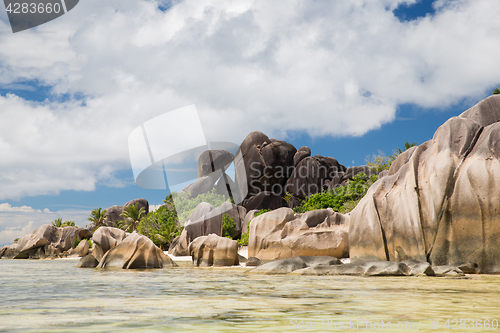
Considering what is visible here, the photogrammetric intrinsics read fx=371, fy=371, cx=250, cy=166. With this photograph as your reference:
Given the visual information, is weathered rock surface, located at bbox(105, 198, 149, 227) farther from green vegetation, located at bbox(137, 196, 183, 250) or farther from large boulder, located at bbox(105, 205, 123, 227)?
green vegetation, located at bbox(137, 196, 183, 250)

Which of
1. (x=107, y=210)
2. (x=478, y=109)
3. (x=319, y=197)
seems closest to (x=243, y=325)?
(x=478, y=109)

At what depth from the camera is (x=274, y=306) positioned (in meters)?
4.87

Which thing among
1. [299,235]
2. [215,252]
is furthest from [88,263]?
[299,235]

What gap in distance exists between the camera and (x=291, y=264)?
11.5 m

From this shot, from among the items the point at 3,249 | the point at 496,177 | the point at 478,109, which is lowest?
the point at 3,249

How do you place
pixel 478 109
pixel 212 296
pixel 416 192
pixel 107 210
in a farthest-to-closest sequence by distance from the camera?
pixel 107 210 < pixel 478 109 < pixel 416 192 < pixel 212 296

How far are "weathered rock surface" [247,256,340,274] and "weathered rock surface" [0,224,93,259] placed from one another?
36.6 meters

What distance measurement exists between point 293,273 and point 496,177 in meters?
6.23

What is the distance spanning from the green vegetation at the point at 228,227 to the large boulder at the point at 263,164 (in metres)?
11.9

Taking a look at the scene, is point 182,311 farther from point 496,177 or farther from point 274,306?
point 496,177

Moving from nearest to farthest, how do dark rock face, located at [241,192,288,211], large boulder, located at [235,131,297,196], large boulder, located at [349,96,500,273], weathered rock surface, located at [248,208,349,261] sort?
1. large boulder, located at [349,96,500,273]
2. weathered rock surface, located at [248,208,349,261]
3. dark rock face, located at [241,192,288,211]
4. large boulder, located at [235,131,297,196]

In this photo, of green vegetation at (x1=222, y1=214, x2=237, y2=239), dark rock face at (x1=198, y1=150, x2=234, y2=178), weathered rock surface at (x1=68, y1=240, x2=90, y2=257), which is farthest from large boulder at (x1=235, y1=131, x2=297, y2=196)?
weathered rock surface at (x1=68, y1=240, x2=90, y2=257)

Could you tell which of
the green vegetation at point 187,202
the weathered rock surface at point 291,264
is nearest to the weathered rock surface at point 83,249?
the green vegetation at point 187,202

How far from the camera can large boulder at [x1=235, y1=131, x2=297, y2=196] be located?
1877 inches
